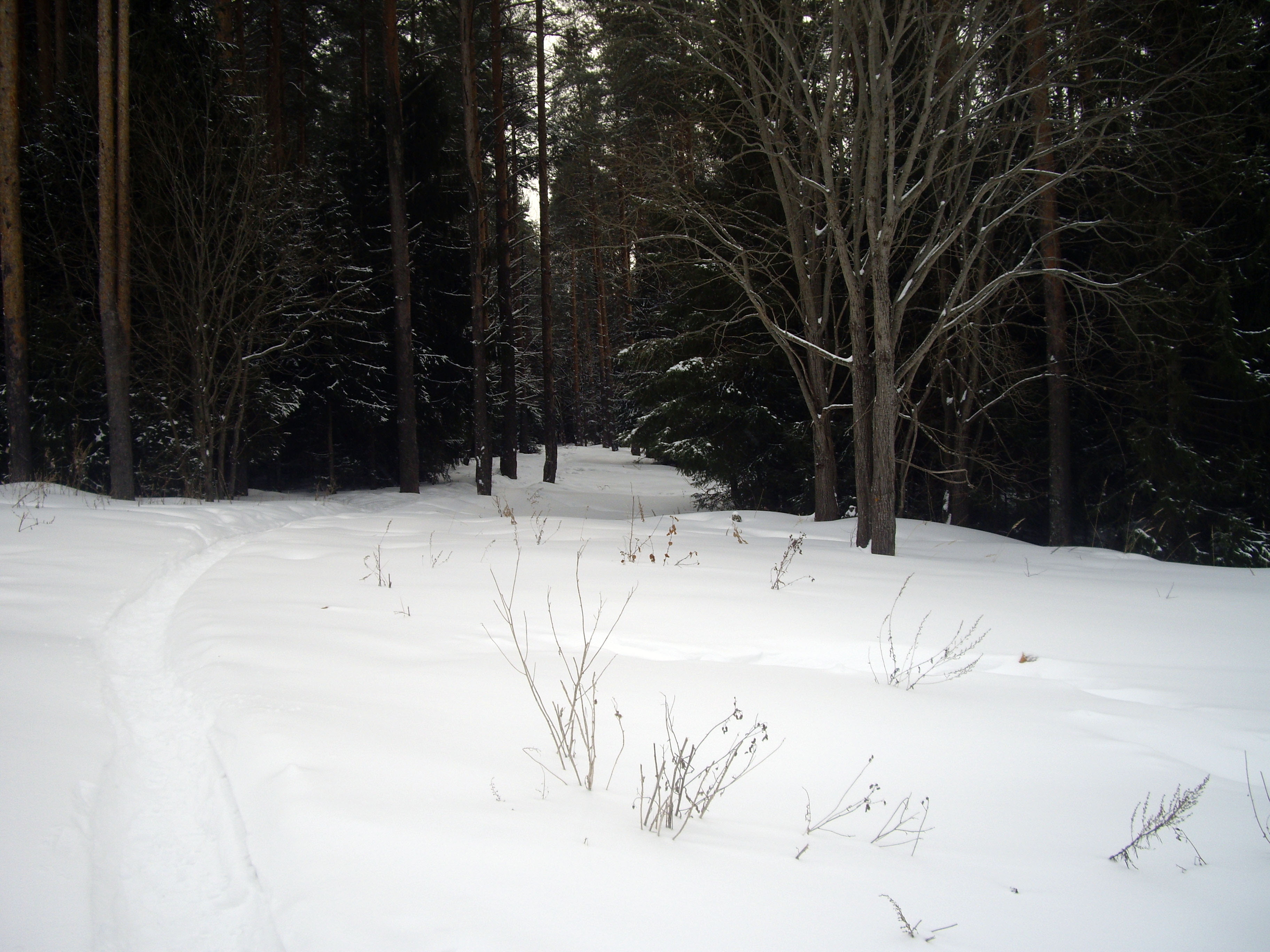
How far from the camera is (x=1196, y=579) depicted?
662cm

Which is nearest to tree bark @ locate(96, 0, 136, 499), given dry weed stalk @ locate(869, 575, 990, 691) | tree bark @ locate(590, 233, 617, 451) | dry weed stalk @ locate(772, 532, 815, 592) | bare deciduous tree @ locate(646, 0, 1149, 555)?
bare deciduous tree @ locate(646, 0, 1149, 555)

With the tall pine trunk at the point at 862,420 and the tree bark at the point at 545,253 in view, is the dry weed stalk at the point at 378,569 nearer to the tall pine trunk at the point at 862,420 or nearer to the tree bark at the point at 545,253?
the tall pine trunk at the point at 862,420

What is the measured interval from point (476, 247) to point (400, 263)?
1.92m

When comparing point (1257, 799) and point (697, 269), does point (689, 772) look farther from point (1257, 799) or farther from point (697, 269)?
point (697, 269)

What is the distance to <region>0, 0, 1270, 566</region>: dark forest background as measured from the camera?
366 inches

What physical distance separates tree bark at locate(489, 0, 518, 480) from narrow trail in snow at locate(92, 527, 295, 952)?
15.0 metres

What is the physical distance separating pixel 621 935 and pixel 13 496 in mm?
10782

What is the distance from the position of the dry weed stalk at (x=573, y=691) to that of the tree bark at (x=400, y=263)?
1070 centimetres

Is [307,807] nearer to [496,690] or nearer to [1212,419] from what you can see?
[496,690]

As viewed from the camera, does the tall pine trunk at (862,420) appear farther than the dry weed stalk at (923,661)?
Yes

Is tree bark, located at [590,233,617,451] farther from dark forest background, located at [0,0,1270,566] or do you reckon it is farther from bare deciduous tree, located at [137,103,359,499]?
A: bare deciduous tree, located at [137,103,359,499]

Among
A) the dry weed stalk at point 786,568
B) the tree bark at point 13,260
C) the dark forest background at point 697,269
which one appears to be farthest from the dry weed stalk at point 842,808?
the tree bark at point 13,260

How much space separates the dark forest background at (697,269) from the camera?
9.30m

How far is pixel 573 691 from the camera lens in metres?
3.16
